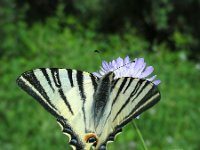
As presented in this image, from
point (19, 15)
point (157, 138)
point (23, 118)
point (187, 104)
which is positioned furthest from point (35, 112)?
point (19, 15)

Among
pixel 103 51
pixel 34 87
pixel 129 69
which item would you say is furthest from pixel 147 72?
pixel 103 51

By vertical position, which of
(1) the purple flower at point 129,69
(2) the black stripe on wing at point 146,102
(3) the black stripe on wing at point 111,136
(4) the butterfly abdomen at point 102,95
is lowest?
(3) the black stripe on wing at point 111,136

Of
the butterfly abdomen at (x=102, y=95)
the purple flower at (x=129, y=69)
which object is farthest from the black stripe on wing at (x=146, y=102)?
the purple flower at (x=129, y=69)

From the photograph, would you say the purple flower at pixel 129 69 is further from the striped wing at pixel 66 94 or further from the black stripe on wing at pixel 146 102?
the black stripe on wing at pixel 146 102

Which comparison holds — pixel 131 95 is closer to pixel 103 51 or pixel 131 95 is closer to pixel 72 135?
pixel 72 135

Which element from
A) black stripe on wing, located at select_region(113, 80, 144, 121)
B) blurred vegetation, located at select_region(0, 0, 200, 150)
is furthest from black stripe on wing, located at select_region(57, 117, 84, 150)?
blurred vegetation, located at select_region(0, 0, 200, 150)

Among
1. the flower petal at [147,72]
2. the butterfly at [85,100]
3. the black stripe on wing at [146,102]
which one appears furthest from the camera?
the flower petal at [147,72]

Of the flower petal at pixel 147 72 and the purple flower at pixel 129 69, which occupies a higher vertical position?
the purple flower at pixel 129 69

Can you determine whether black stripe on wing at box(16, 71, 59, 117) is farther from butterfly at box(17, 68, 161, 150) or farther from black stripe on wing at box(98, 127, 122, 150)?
black stripe on wing at box(98, 127, 122, 150)
